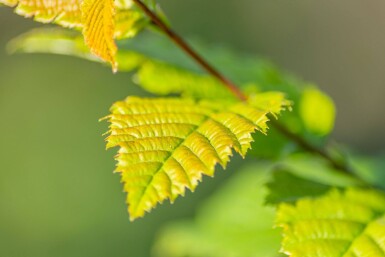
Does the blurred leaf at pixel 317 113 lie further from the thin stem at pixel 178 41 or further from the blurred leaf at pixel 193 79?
the thin stem at pixel 178 41

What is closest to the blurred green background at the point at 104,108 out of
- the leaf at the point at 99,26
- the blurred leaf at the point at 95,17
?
the blurred leaf at the point at 95,17

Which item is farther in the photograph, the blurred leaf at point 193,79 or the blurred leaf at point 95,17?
the blurred leaf at point 193,79

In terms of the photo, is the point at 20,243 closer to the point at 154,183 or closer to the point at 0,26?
the point at 0,26

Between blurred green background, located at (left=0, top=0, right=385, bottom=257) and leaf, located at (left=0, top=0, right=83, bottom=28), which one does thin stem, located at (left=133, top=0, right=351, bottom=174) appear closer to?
leaf, located at (left=0, top=0, right=83, bottom=28)

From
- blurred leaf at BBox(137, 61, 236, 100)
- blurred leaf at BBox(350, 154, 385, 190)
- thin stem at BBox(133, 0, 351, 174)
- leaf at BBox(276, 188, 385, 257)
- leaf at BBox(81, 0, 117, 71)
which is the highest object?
blurred leaf at BBox(350, 154, 385, 190)

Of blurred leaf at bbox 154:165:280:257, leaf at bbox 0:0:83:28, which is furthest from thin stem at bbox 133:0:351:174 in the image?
blurred leaf at bbox 154:165:280:257


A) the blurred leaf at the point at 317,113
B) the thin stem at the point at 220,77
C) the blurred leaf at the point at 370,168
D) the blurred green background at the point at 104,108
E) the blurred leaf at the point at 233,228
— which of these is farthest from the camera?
the blurred green background at the point at 104,108

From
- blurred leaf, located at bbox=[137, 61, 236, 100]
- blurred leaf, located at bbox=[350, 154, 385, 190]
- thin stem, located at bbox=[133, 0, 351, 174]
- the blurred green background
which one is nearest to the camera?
thin stem, located at bbox=[133, 0, 351, 174]

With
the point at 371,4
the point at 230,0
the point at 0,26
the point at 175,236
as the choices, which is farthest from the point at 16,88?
the point at 175,236
